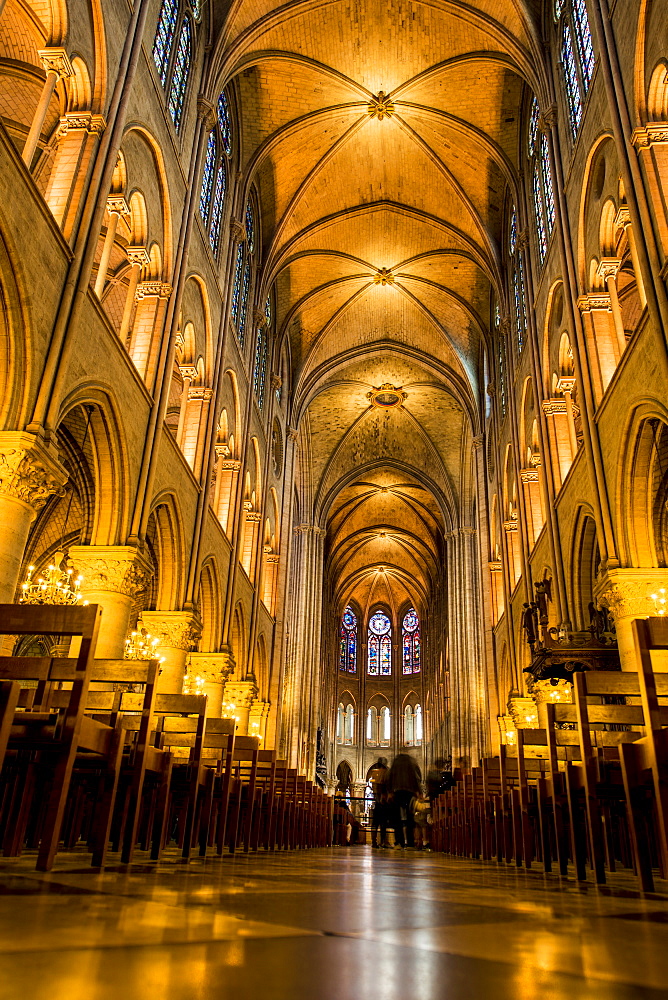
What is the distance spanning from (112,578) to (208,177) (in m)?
10.1

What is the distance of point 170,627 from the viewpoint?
43.4 feet

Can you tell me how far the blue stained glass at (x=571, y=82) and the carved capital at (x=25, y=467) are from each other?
1093 cm

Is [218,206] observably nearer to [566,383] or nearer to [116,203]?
[116,203]

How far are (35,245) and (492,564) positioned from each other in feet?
60.8

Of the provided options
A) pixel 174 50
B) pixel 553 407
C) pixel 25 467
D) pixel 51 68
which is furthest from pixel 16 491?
pixel 553 407

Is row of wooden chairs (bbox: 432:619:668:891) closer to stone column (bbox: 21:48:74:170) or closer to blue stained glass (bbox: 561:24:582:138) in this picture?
stone column (bbox: 21:48:74:170)

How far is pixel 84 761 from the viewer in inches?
209

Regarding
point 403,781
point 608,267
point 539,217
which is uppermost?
point 539,217

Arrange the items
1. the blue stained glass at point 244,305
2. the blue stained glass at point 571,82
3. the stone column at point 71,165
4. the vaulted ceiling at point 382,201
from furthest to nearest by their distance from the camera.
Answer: the blue stained glass at point 244,305 → the vaulted ceiling at point 382,201 → the blue stained glass at point 571,82 → the stone column at point 71,165

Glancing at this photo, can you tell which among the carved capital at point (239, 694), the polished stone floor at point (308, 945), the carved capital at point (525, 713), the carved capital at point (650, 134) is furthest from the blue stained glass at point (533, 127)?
the polished stone floor at point (308, 945)

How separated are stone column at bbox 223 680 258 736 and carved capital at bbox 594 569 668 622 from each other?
1091 cm

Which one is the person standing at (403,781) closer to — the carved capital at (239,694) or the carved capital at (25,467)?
the carved capital at (239,694)

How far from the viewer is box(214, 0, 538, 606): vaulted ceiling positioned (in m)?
17.7

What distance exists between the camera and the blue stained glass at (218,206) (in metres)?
16.9
